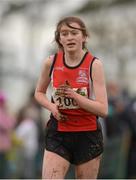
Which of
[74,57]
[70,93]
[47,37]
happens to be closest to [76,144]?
[70,93]

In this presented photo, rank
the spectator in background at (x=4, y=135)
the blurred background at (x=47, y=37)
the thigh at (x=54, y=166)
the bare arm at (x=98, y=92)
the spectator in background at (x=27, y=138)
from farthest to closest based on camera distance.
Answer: the blurred background at (x=47, y=37) < the spectator in background at (x=27, y=138) < the spectator in background at (x=4, y=135) < the thigh at (x=54, y=166) < the bare arm at (x=98, y=92)

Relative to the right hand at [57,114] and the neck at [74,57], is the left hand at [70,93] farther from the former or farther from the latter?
the neck at [74,57]

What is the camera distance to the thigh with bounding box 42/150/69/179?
7.62 meters

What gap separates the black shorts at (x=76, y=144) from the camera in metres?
7.74

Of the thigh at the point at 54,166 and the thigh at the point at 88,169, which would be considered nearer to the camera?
the thigh at the point at 54,166

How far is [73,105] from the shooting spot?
761cm

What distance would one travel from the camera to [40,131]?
51.0 feet

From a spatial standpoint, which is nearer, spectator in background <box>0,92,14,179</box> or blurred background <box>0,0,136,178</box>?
spectator in background <box>0,92,14,179</box>

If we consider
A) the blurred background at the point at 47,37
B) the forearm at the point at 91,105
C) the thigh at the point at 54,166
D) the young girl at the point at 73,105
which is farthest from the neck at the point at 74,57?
the blurred background at the point at 47,37

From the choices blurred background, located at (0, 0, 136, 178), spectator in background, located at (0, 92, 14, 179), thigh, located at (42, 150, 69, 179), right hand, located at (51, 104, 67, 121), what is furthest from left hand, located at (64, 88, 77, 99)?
blurred background, located at (0, 0, 136, 178)

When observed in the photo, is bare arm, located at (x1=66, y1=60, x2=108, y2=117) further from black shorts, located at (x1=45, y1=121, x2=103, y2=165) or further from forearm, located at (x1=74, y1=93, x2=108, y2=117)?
black shorts, located at (x1=45, y1=121, x2=103, y2=165)

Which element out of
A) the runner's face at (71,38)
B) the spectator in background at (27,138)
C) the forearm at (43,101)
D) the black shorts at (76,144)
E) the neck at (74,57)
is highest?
the runner's face at (71,38)

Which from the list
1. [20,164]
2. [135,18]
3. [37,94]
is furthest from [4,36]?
[37,94]

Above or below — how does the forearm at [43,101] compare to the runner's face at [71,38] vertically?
below
